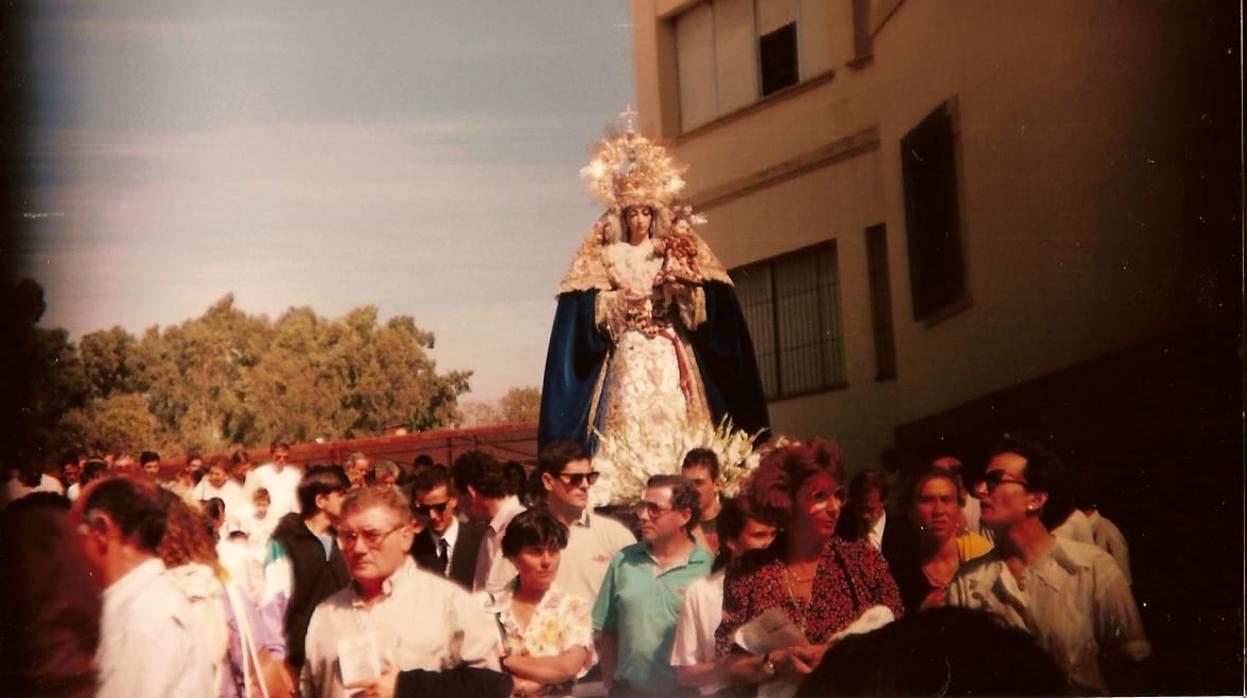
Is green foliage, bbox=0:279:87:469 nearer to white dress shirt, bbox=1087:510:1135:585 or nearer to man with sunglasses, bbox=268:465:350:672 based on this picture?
man with sunglasses, bbox=268:465:350:672

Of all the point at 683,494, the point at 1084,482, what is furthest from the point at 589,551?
the point at 1084,482

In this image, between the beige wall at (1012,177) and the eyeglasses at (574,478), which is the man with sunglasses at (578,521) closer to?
the eyeglasses at (574,478)

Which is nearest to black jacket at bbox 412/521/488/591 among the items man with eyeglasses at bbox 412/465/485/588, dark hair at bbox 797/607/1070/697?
man with eyeglasses at bbox 412/465/485/588

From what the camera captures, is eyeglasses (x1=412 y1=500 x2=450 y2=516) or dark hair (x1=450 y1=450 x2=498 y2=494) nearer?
eyeglasses (x1=412 y1=500 x2=450 y2=516)

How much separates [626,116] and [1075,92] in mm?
2115

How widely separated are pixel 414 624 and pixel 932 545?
7.53ft

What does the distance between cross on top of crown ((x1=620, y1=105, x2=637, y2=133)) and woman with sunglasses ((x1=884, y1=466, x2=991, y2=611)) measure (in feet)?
6.86

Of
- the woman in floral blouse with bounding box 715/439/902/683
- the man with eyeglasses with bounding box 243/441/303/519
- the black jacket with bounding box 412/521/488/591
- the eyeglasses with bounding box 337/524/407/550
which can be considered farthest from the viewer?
the man with eyeglasses with bounding box 243/441/303/519

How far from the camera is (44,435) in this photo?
7.51 m

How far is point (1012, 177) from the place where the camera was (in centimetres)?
766

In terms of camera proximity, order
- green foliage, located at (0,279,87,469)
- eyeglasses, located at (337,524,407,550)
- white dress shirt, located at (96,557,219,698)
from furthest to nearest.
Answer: green foliage, located at (0,279,87,469)
eyeglasses, located at (337,524,407,550)
white dress shirt, located at (96,557,219,698)

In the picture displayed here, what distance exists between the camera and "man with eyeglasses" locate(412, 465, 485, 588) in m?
6.95

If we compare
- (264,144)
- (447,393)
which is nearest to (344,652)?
(447,393)

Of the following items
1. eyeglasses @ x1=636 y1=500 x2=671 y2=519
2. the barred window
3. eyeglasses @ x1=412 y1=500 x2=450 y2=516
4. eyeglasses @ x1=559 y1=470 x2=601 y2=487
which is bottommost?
eyeglasses @ x1=636 y1=500 x2=671 y2=519
